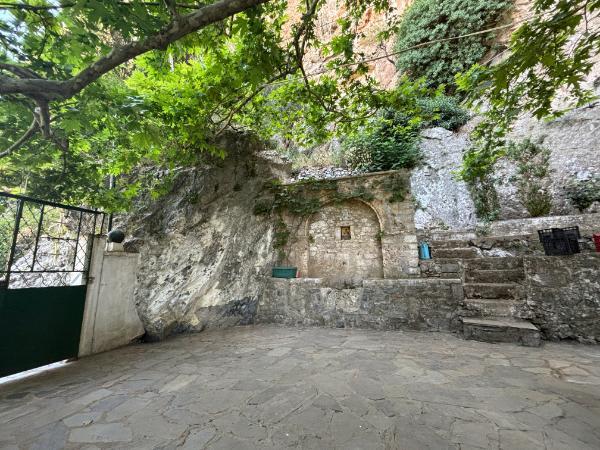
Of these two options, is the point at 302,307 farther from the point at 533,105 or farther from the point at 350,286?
the point at 533,105

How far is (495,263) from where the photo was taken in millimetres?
5215

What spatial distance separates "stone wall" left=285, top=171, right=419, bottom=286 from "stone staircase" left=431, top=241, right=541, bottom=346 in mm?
1340

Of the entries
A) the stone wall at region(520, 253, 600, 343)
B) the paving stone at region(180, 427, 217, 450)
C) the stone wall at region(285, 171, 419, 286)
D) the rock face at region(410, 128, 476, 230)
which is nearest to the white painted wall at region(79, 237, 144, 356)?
the paving stone at region(180, 427, 217, 450)

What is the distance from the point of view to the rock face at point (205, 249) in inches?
201

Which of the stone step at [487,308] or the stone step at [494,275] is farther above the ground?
the stone step at [494,275]

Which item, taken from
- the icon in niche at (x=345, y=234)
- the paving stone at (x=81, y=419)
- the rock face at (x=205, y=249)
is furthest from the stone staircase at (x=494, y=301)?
the paving stone at (x=81, y=419)

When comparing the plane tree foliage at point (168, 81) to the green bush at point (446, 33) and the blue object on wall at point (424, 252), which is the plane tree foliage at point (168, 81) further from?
the green bush at point (446, 33)

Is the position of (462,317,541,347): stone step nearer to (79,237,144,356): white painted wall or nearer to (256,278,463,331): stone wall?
(256,278,463,331): stone wall

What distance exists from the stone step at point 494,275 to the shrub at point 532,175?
3.93 meters

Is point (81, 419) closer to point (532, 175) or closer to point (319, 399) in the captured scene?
point (319, 399)

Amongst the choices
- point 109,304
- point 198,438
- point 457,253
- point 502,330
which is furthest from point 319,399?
point 457,253

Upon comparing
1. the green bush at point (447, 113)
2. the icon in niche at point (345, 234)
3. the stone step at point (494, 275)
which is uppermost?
the green bush at point (447, 113)

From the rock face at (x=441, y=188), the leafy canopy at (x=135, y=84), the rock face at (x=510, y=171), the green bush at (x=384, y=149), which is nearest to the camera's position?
the leafy canopy at (x=135, y=84)

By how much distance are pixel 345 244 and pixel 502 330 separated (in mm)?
3843
